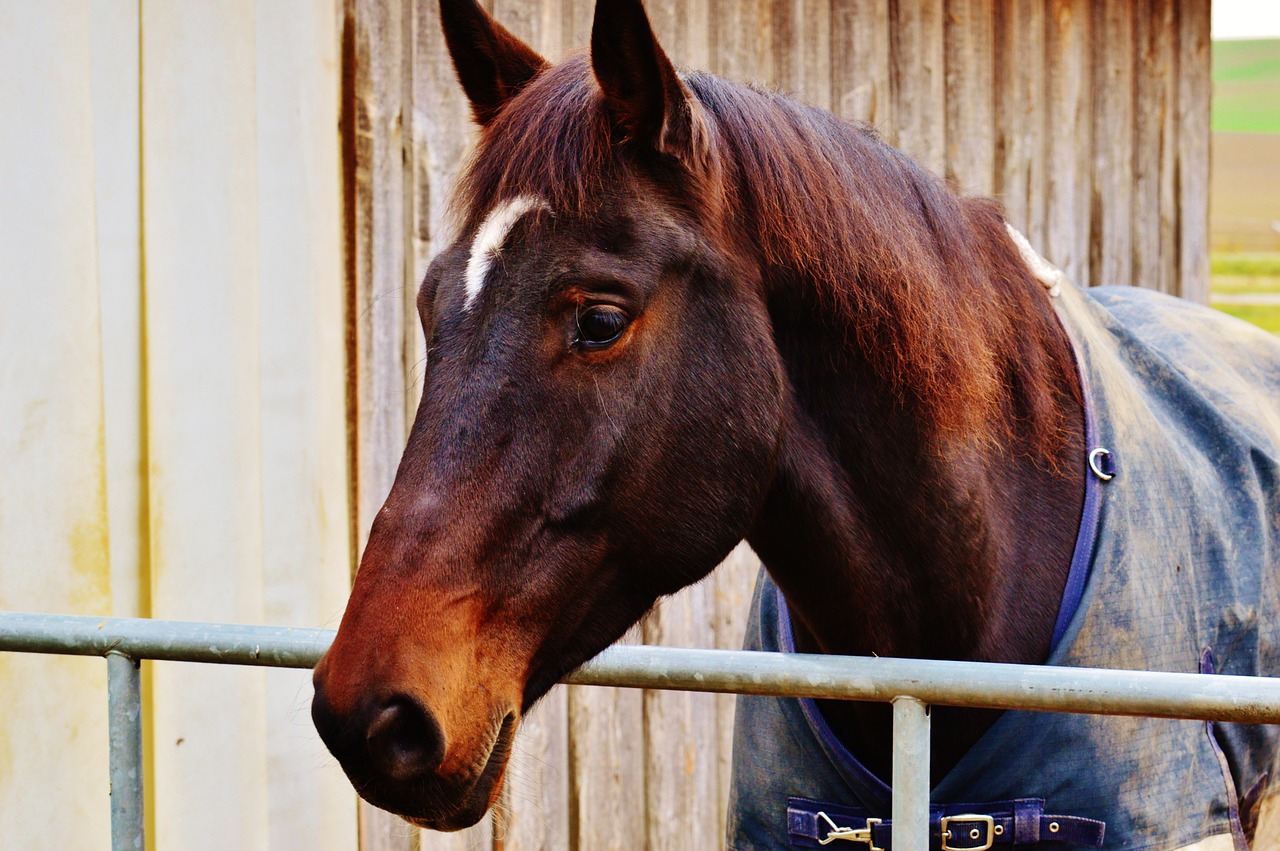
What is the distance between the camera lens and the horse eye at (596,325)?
1.30 metres

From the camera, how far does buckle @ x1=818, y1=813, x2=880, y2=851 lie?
1625mm

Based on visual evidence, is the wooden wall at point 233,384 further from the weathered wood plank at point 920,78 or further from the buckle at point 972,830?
the buckle at point 972,830

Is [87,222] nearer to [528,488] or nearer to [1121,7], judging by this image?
[528,488]

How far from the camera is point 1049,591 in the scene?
168 centimetres

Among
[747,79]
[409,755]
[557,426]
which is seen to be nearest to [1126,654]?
[557,426]

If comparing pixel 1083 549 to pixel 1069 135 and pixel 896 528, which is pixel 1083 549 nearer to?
pixel 896 528

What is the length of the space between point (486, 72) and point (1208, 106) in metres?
3.84

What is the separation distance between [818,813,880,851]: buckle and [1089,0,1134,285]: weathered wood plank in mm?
3155

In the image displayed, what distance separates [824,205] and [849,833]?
95cm


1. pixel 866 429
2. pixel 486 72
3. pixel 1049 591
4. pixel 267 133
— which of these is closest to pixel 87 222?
pixel 267 133

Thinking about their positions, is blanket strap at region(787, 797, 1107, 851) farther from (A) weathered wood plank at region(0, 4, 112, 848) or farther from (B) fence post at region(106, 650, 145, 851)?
(A) weathered wood plank at region(0, 4, 112, 848)

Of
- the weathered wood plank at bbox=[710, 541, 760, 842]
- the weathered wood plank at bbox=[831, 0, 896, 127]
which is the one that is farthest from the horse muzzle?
the weathered wood plank at bbox=[831, 0, 896, 127]

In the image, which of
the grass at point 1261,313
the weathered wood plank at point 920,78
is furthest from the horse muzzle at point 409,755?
the grass at point 1261,313

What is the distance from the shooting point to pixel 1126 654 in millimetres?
1633
